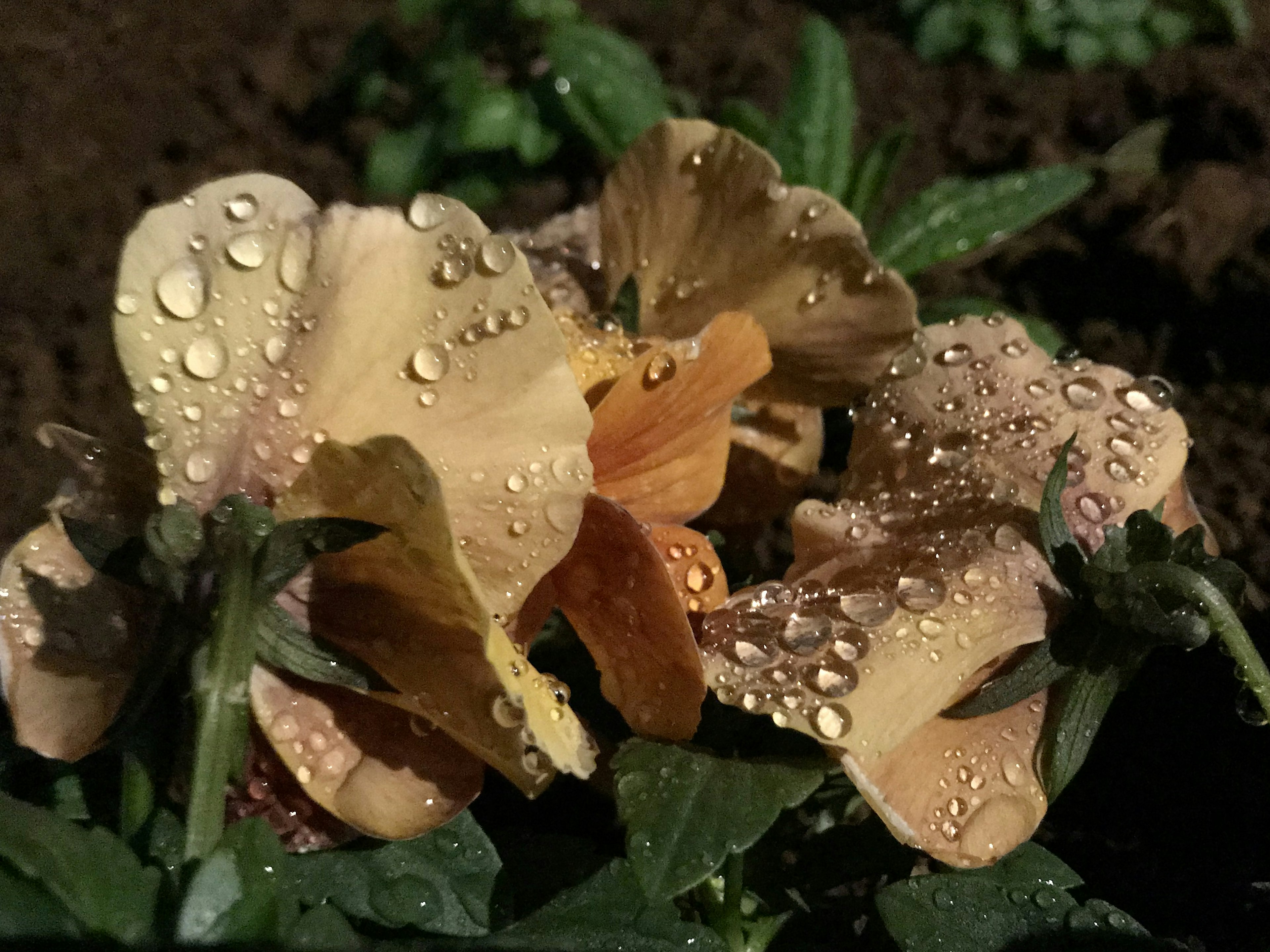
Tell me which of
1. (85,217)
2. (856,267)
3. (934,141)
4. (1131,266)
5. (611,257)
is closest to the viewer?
(856,267)

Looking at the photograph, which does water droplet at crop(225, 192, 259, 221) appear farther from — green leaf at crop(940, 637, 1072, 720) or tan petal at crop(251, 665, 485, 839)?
green leaf at crop(940, 637, 1072, 720)

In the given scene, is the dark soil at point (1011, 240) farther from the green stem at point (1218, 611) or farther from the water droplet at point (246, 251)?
the water droplet at point (246, 251)

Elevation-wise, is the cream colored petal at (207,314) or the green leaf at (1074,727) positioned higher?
the cream colored petal at (207,314)

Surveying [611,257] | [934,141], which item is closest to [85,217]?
[611,257]

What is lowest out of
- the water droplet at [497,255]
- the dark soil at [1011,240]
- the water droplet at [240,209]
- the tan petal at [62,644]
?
the dark soil at [1011,240]

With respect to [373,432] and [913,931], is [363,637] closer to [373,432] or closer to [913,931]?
[373,432]

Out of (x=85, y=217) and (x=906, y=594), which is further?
(x=85, y=217)

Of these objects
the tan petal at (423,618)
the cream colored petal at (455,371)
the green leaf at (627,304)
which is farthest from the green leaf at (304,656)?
the green leaf at (627,304)

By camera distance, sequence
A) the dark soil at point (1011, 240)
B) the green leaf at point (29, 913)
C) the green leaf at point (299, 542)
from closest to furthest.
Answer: the green leaf at point (29, 913)
the green leaf at point (299, 542)
the dark soil at point (1011, 240)
